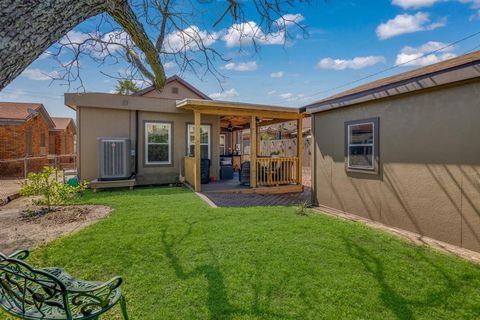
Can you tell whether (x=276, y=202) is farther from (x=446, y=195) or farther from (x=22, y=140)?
(x=22, y=140)

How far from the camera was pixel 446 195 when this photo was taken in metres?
4.11

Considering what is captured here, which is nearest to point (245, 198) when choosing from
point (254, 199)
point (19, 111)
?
point (254, 199)

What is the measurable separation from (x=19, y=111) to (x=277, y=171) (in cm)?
1426

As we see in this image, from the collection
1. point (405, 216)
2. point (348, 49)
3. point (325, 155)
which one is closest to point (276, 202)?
point (325, 155)

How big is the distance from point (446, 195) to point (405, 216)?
81 cm

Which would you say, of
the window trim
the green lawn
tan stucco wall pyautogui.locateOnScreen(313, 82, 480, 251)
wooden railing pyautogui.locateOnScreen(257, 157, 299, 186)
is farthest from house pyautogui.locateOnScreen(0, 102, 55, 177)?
tan stucco wall pyautogui.locateOnScreen(313, 82, 480, 251)

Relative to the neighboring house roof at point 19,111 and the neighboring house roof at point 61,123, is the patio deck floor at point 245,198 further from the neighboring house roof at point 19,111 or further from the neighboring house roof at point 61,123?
the neighboring house roof at point 61,123

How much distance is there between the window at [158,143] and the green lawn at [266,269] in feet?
16.1

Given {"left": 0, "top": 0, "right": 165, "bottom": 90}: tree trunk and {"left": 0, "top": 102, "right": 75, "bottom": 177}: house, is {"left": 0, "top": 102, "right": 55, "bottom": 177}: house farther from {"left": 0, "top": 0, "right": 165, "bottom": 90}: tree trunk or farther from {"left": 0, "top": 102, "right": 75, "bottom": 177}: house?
{"left": 0, "top": 0, "right": 165, "bottom": 90}: tree trunk

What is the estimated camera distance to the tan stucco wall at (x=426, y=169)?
3811 millimetres

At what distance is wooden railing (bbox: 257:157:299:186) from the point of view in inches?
359

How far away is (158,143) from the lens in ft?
32.1

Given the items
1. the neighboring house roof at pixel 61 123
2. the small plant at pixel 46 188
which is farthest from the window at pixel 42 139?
the small plant at pixel 46 188

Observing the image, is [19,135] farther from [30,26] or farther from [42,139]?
[30,26]
